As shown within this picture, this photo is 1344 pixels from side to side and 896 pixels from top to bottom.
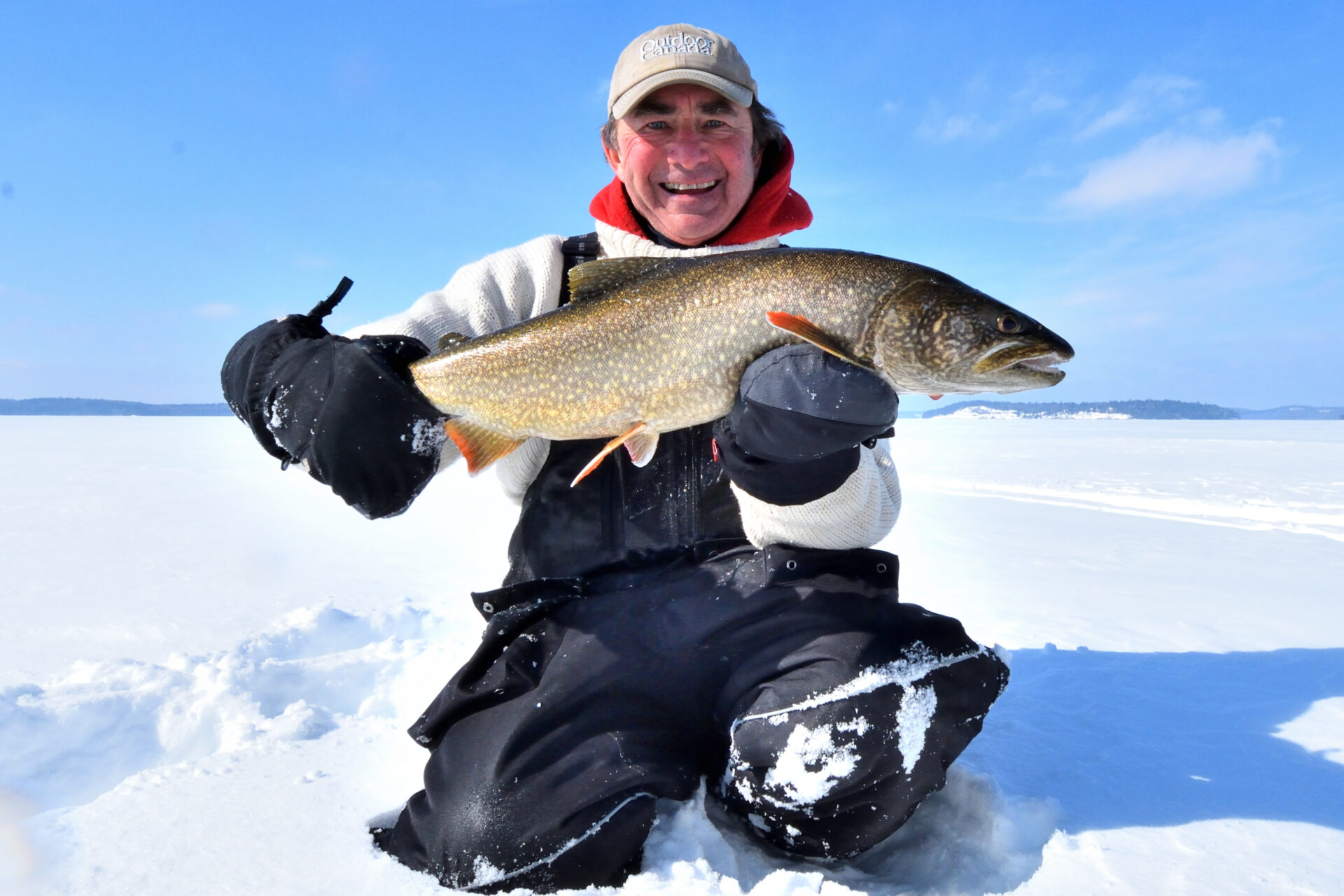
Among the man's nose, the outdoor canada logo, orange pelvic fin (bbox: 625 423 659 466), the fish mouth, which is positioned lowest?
orange pelvic fin (bbox: 625 423 659 466)

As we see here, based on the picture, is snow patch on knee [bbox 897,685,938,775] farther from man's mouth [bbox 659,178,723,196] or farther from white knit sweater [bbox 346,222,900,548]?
man's mouth [bbox 659,178,723,196]

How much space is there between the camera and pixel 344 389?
2.49 meters

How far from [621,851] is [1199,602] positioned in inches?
180

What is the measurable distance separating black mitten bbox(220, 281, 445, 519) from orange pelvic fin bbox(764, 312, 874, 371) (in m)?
1.27

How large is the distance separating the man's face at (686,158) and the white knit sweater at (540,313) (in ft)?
0.46

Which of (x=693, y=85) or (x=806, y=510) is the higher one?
(x=693, y=85)

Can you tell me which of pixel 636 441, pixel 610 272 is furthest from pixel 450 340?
pixel 636 441

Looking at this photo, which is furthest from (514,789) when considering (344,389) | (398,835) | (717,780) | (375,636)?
(375,636)

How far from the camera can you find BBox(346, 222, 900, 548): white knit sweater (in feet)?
9.31

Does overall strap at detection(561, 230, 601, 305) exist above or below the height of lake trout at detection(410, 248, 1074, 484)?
above

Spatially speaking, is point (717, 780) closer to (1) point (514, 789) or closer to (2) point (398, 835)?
(1) point (514, 789)

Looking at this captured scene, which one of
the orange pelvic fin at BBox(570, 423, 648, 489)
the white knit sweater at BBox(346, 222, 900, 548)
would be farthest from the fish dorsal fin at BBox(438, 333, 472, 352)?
the orange pelvic fin at BBox(570, 423, 648, 489)

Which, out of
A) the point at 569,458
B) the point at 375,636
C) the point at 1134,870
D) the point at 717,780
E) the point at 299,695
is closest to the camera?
the point at 1134,870

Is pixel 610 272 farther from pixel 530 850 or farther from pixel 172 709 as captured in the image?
pixel 172 709
